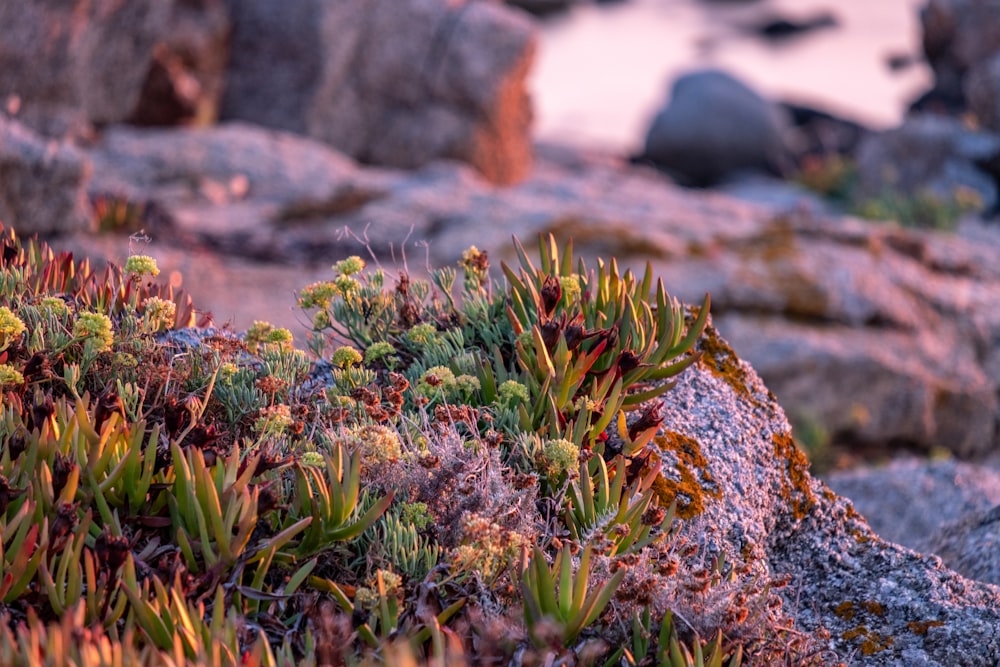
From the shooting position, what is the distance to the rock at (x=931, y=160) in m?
15.8

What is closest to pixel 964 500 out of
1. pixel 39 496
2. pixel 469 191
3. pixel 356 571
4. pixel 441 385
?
pixel 441 385

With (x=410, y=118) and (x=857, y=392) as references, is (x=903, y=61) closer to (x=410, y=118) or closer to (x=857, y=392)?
(x=410, y=118)

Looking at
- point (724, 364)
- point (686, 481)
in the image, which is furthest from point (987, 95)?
point (686, 481)

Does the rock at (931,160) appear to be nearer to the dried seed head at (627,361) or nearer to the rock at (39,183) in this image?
the rock at (39,183)

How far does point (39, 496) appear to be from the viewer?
2512 mm

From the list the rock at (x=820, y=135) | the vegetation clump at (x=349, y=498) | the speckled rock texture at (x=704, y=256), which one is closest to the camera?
the vegetation clump at (x=349, y=498)

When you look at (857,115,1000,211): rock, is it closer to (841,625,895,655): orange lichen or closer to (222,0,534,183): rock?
(222,0,534,183): rock

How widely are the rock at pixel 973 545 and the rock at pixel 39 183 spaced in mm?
7028

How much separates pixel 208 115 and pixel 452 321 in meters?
12.3

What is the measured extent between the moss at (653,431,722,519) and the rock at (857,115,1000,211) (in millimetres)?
13159

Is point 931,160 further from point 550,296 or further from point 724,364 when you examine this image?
point 550,296

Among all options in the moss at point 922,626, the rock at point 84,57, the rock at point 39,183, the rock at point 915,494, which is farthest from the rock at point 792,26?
the moss at point 922,626

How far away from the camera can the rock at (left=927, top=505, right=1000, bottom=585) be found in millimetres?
4277

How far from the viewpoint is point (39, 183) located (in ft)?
27.6
